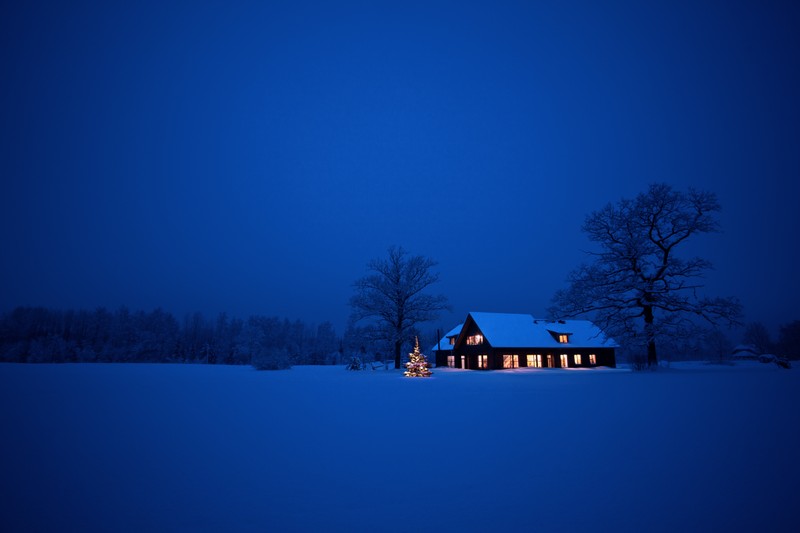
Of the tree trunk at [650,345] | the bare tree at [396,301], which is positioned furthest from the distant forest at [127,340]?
the tree trunk at [650,345]

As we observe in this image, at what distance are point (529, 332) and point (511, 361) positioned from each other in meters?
5.09

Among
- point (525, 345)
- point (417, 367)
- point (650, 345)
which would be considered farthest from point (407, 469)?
point (525, 345)

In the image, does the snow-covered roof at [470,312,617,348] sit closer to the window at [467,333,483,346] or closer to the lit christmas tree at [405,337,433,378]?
the window at [467,333,483,346]

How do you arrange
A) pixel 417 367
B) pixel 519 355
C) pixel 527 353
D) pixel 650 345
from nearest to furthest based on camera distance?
pixel 650 345 < pixel 417 367 < pixel 519 355 < pixel 527 353

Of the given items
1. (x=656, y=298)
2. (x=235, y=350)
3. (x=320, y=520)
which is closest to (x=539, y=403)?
(x=320, y=520)

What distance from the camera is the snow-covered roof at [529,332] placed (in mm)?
45312

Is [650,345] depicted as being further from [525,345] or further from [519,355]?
[519,355]

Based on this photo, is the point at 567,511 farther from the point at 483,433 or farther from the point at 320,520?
the point at 483,433

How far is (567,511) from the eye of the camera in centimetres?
477

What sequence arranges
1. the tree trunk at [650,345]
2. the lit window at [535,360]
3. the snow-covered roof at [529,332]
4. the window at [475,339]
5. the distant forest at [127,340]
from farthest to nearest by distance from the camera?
the distant forest at [127,340] → the window at [475,339] → the lit window at [535,360] → the snow-covered roof at [529,332] → the tree trunk at [650,345]

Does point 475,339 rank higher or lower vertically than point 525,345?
higher

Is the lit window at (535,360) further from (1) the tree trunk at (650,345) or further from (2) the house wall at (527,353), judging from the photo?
(1) the tree trunk at (650,345)

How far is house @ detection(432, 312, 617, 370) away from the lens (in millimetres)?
44812

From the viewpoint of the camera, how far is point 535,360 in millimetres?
46219
